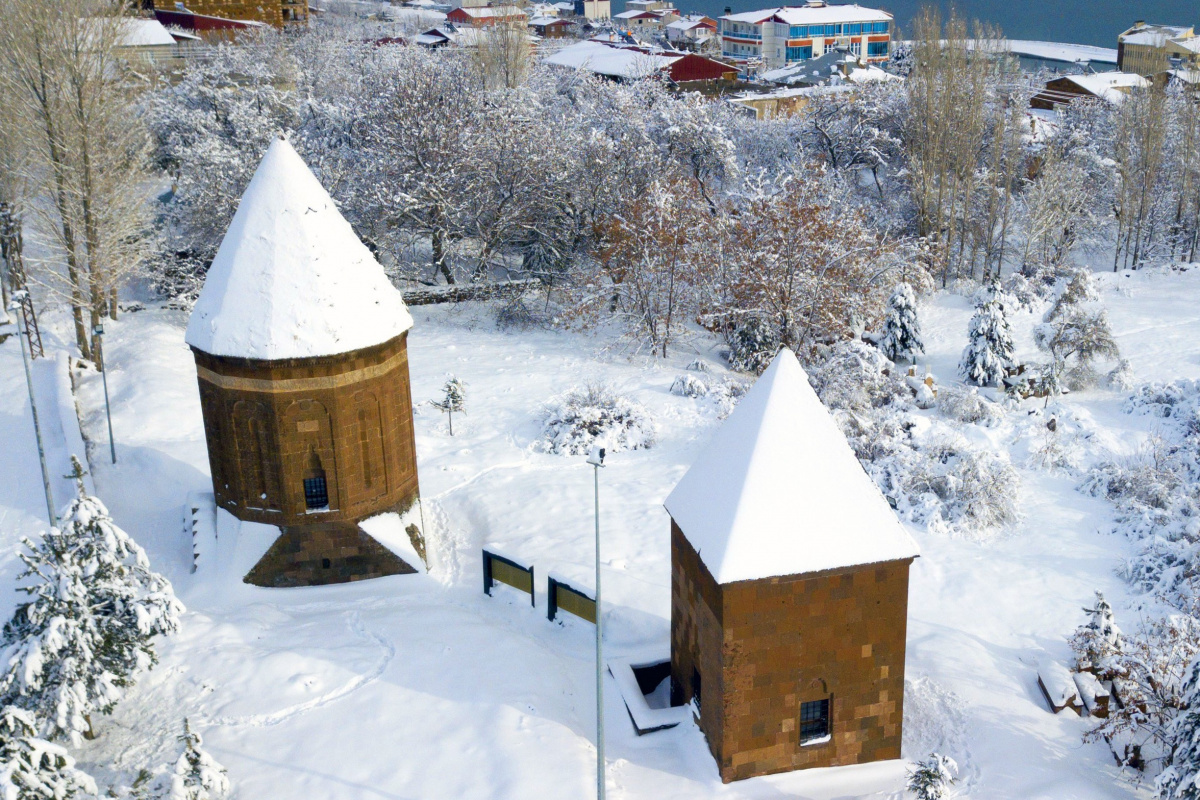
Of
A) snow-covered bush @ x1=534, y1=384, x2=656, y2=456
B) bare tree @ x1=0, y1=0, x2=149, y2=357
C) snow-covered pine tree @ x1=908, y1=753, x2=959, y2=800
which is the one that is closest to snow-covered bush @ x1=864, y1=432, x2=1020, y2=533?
snow-covered bush @ x1=534, y1=384, x2=656, y2=456

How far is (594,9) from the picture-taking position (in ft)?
508

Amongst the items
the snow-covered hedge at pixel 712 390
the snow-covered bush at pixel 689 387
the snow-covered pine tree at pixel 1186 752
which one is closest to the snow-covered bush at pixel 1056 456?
the snow-covered hedge at pixel 712 390

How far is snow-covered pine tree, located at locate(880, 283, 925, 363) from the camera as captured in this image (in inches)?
1188

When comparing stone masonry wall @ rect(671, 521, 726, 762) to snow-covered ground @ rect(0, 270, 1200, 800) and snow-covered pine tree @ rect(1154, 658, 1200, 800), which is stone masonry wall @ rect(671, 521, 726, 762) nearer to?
snow-covered ground @ rect(0, 270, 1200, 800)

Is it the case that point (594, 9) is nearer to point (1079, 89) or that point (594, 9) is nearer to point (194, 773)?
point (1079, 89)

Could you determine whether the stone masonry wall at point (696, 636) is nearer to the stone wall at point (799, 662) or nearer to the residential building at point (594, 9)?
the stone wall at point (799, 662)

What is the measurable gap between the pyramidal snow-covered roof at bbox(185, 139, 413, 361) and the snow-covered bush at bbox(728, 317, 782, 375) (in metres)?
14.1

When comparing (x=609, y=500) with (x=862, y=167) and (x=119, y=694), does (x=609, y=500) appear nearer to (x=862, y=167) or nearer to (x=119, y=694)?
(x=119, y=694)

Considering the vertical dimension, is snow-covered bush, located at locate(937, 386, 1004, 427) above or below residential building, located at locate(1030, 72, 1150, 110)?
below

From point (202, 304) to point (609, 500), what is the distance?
8.58 metres

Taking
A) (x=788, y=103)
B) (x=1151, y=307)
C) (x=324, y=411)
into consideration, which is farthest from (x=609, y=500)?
(x=788, y=103)

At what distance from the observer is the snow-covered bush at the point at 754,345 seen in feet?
96.1

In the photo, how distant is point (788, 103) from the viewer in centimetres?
5322

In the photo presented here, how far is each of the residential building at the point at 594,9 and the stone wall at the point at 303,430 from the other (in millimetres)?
144406
